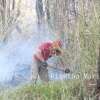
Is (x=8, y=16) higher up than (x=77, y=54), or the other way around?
(x=8, y=16)

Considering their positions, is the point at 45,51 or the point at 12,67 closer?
the point at 45,51

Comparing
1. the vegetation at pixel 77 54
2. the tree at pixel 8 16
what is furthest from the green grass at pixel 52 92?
the tree at pixel 8 16

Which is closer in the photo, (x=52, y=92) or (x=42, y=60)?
(x=52, y=92)

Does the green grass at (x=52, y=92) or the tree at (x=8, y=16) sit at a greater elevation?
the tree at (x=8, y=16)

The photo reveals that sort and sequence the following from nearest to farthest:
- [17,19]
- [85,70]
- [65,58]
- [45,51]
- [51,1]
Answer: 1. [85,70]
2. [65,58]
3. [51,1]
4. [45,51]
5. [17,19]

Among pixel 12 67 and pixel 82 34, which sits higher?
pixel 82 34

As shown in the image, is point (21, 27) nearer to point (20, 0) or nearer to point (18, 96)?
point (20, 0)

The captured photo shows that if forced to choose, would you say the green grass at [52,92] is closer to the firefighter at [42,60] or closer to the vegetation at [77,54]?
the vegetation at [77,54]

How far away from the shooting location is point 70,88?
18.4ft

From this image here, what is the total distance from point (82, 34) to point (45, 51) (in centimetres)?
205

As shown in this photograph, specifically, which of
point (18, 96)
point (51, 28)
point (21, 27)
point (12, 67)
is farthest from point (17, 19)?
point (18, 96)

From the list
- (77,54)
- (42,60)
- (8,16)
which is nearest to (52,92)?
(77,54)

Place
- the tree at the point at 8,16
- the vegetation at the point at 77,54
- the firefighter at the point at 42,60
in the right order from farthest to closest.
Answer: the tree at the point at 8,16 < the firefighter at the point at 42,60 < the vegetation at the point at 77,54

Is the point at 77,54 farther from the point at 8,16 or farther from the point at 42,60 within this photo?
the point at 8,16
